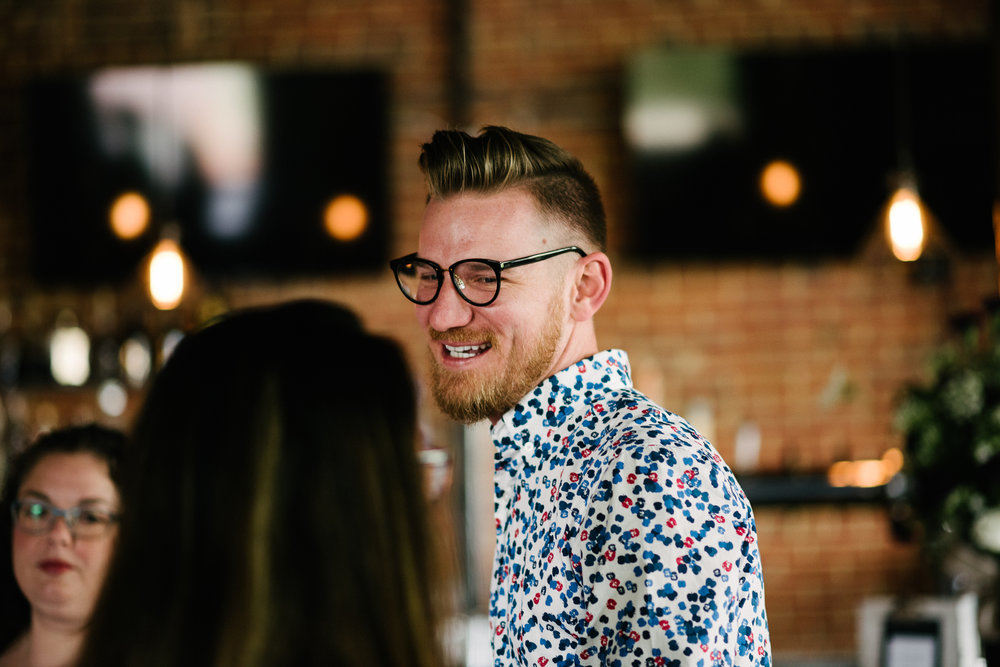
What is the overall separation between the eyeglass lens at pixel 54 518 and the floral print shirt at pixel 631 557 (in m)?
0.99

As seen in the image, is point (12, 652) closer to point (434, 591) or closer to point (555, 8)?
point (434, 591)

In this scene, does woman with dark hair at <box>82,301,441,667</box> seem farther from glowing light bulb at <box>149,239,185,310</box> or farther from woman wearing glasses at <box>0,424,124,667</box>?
glowing light bulb at <box>149,239,185,310</box>

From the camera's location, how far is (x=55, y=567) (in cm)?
203

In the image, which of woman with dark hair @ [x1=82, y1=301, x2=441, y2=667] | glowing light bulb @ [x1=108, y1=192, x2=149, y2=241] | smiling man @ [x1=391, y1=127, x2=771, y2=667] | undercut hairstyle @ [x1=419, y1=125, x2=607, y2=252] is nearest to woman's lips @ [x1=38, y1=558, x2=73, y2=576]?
smiling man @ [x1=391, y1=127, x2=771, y2=667]

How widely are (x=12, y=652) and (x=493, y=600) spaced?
3.67 ft

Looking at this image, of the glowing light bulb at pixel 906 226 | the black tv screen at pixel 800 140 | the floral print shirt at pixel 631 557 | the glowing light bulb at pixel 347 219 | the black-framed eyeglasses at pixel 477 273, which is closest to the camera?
the floral print shirt at pixel 631 557

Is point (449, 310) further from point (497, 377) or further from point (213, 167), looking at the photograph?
point (213, 167)

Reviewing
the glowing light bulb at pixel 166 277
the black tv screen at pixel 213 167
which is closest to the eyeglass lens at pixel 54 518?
the glowing light bulb at pixel 166 277

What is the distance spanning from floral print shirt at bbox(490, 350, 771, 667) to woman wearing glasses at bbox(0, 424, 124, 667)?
37.9 inches

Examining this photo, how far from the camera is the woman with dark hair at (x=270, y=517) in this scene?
907 mm

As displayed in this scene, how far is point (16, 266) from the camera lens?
204 inches

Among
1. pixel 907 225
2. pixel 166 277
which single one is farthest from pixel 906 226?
pixel 166 277

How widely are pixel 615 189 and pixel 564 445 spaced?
12.3 feet

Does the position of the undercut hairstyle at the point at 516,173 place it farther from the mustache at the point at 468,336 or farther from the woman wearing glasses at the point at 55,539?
the woman wearing glasses at the point at 55,539
